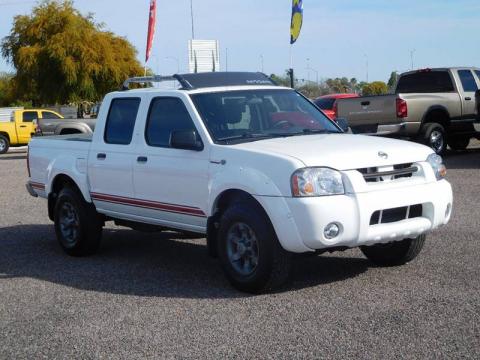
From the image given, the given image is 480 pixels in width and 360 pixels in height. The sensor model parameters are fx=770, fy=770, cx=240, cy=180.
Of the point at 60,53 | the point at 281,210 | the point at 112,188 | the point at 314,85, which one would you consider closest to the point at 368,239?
the point at 281,210

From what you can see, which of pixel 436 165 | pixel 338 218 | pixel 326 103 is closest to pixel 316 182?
pixel 338 218

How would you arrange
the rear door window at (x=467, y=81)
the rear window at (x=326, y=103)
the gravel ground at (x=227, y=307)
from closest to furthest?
1. the gravel ground at (x=227, y=307)
2. the rear door window at (x=467, y=81)
3. the rear window at (x=326, y=103)

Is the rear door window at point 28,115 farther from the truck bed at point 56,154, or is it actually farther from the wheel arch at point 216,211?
the wheel arch at point 216,211

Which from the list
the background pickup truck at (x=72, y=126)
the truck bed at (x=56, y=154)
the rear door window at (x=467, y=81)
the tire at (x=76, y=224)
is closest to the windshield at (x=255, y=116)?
the truck bed at (x=56, y=154)

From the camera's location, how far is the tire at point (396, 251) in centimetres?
734

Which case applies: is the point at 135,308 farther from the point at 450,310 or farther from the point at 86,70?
the point at 86,70

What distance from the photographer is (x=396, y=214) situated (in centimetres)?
653

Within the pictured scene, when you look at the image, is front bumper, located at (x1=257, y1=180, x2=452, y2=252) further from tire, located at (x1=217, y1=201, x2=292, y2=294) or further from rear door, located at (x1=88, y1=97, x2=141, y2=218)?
rear door, located at (x1=88, y1=97, x2=141, y2=218)

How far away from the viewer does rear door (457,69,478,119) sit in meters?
18.8

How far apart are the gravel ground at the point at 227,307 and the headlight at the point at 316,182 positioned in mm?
901

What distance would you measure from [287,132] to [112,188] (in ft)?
6.85

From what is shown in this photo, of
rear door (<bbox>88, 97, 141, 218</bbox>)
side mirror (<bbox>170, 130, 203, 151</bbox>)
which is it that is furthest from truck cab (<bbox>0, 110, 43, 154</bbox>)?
side mirror (<bbox>170, 130, 203, 151</bbox>)

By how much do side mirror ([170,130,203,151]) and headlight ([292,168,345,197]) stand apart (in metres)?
1.26

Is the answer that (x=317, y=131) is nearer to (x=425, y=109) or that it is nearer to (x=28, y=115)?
(x=425, y=109)
